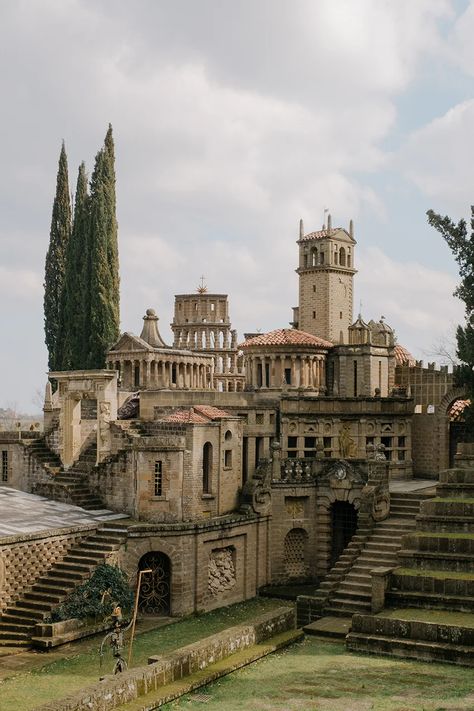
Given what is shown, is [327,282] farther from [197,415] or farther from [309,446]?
[197,415]

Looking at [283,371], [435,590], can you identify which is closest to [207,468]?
[283,371]

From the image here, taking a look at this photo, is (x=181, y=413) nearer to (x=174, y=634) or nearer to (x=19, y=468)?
(x=19, y=468)

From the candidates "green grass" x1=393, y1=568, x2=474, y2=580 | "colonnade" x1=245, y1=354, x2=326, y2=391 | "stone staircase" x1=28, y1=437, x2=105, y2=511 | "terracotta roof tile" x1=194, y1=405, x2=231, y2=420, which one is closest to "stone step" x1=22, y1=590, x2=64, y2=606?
"stone staircase" x1=28, y1=437, x2=105, y2=511

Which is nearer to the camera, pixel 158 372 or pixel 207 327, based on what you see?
pixel 158 372

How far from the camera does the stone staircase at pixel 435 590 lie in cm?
2466

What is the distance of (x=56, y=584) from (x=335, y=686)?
13313 millimetres

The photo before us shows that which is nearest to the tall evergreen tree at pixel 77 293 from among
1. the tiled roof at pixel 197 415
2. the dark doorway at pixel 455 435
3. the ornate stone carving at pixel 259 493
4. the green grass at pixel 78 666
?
the tiled roof at pixel 197 415

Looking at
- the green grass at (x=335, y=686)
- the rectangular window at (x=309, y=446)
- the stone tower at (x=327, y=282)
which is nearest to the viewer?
the green grass at (x=335, y=686)

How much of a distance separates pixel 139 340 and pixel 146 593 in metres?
20.7

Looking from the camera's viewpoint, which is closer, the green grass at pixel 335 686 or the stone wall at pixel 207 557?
the green grass at pixel 335 686

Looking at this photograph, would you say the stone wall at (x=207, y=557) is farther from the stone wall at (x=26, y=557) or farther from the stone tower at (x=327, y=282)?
the stone tower at (x=327, y=282)

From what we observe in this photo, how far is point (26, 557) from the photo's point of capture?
31688 millimetres

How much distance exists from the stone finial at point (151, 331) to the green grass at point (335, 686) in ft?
104

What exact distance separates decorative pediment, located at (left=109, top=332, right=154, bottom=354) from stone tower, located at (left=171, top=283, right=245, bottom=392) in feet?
69.4
